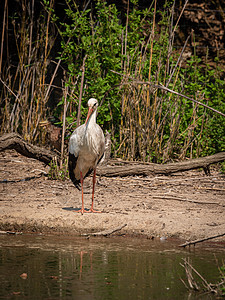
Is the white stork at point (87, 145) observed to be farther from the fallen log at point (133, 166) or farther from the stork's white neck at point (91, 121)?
the fallen log at point (133, 166)

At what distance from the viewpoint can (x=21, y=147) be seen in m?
7.03

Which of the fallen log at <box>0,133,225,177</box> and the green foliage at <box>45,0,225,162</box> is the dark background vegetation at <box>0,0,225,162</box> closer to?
the green foliage at <box>45,0,225,162</box>

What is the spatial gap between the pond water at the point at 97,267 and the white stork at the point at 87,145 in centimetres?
104

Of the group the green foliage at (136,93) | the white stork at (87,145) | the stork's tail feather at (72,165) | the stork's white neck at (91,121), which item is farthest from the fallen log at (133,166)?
the stork's white neck at (91,121)

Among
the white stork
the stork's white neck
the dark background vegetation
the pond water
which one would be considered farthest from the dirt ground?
the stork's white neck

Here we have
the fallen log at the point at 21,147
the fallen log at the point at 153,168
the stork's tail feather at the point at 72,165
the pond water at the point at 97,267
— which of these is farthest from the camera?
the fallen log at the point at 153,168

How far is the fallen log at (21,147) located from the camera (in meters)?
6.79

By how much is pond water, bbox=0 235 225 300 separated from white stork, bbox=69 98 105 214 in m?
1.04

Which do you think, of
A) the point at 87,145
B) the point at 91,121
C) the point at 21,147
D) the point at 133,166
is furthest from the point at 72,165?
the point at 133,166

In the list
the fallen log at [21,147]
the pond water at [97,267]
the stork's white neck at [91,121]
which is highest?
the stork's white neck at [91,121]

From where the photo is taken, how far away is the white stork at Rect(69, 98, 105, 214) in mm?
5590

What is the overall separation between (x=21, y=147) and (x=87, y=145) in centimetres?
177

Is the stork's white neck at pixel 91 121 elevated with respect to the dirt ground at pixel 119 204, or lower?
elevated

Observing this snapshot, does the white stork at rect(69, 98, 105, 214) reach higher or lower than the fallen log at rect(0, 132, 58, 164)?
higher
